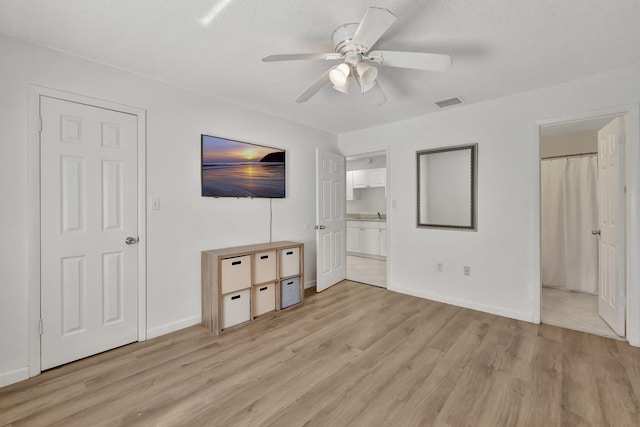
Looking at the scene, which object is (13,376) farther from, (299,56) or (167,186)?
(299,56)

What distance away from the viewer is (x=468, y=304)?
3291mm

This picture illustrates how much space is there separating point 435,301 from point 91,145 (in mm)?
4000

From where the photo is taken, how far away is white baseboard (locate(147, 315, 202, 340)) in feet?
8.48

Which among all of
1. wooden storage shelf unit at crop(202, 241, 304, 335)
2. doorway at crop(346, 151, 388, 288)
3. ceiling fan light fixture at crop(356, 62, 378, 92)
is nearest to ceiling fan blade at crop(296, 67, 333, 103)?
ceiling fan light fixture at crop(356, 62, 378, 92)

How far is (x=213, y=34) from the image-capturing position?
1.91 metres

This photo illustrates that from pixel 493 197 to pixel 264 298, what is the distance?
287 cm

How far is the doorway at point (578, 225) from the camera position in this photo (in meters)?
2.78

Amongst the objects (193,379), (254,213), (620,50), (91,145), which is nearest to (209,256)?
(254,213)

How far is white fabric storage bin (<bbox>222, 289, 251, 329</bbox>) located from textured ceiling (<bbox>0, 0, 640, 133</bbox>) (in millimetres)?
2146

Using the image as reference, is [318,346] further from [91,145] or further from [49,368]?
[91,145]

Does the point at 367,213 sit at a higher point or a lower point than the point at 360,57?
lower

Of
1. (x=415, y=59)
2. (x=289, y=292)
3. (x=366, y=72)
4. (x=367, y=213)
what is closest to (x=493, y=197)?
(x=415, y=59)

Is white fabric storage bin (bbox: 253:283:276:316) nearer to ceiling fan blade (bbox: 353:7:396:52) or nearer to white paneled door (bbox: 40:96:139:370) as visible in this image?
white paneled door (bbox: 40:96:139:370)

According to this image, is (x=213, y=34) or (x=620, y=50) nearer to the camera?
(x=213, y=34)
